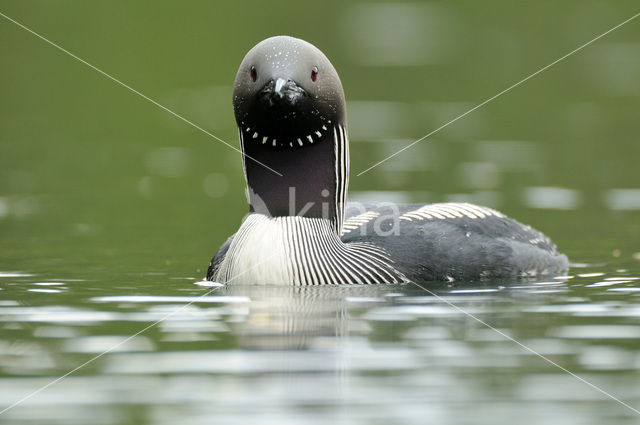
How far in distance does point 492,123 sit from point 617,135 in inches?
64.3

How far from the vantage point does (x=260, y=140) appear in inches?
370

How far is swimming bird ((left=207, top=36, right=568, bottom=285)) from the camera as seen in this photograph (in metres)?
9.10

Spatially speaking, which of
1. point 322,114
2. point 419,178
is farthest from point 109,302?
point 419,178

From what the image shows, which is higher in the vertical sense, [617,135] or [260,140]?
[617,135]

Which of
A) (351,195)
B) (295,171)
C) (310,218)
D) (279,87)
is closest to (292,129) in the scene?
(295,171)

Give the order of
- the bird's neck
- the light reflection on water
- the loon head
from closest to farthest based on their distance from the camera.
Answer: the light reflection on water < the loon head < the bird's neck

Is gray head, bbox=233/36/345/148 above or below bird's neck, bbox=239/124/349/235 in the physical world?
above

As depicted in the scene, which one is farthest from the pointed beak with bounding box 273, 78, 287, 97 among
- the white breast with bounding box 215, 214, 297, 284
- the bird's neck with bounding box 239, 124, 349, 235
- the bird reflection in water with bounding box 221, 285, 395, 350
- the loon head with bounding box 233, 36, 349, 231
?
the bird reflection in water with bounding box 221, 285, 395, 350

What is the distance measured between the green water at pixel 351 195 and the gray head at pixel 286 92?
3.47 feet

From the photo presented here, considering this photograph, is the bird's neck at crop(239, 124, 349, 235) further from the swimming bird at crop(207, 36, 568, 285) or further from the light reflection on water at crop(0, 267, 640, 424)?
the light reflection on water at crop(0, 267, 640, 424)

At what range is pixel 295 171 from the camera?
949 centimetres

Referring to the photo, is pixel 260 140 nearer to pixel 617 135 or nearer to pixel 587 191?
pixel 587 191

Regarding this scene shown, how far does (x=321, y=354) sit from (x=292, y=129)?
2.58 meters

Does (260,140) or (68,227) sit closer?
(260,140)
